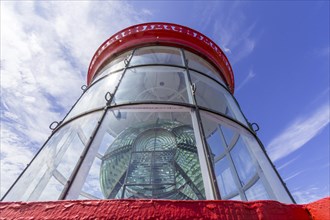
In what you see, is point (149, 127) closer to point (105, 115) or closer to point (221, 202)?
point (105, 115)

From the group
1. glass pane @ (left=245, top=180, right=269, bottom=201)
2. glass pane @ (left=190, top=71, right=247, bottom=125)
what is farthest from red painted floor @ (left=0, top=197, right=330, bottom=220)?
glass pane @ (left=190, top=71, right=247, bottom=125)

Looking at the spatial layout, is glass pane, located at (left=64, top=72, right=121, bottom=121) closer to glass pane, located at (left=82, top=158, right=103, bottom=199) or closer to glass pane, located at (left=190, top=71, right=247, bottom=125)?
glass pane, located at (left=82, top=158, right=103, bottom=199)

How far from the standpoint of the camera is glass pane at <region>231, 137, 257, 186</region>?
2.43 metres

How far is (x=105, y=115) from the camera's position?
6.65ft

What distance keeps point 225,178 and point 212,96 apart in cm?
118

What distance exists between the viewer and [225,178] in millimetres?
3205

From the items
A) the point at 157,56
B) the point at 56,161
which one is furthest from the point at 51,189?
the point at 157,56

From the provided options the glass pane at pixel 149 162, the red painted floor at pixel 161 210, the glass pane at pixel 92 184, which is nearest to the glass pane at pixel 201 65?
the glass pane at pixel 149 162

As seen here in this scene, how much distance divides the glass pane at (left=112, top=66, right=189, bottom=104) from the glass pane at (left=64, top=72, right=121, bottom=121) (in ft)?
0.45

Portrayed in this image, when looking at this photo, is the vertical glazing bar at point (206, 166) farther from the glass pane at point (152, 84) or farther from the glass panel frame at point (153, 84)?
the glass pane at point (152, 84)

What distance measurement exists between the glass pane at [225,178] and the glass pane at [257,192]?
0.26 metres

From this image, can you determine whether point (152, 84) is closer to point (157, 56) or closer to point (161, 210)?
point (157, 56)

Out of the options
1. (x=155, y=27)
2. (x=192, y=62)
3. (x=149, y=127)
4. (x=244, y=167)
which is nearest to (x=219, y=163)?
(x=244, y=167)

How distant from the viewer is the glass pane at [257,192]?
2174 millimetres
